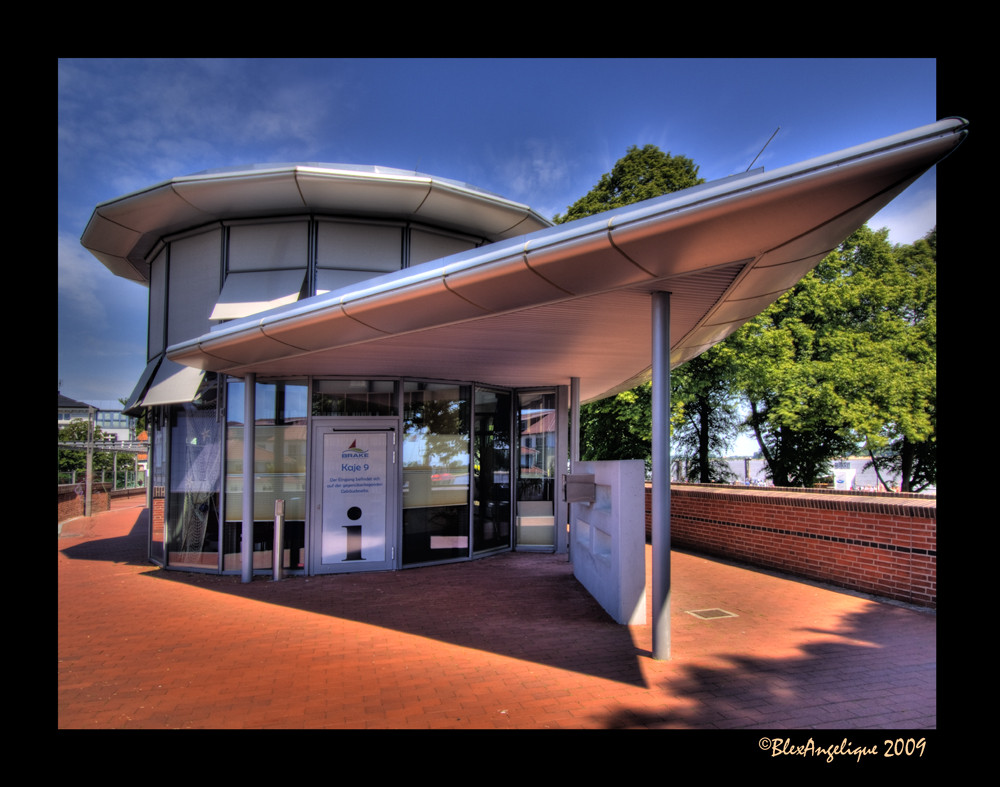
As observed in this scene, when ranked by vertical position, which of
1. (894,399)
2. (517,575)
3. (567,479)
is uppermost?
(894,399)

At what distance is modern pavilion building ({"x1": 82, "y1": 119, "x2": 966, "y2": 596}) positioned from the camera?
6.90 m

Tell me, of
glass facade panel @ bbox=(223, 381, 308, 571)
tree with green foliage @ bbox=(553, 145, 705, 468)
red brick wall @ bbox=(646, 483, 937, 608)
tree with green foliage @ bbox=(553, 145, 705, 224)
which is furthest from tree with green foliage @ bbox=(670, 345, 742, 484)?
glass facade panel @ bbox=(223, 381, 308, 571)

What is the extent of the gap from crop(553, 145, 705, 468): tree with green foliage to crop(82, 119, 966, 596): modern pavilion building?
6960 mm

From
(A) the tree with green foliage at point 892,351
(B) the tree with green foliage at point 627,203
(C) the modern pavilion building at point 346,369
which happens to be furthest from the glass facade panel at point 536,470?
(A) the tree with green foliage at point 892,351

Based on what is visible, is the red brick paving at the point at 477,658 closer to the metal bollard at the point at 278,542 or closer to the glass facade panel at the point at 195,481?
the metal bollard at the point at 278,542

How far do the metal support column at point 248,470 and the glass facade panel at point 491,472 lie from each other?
3451 millimetres

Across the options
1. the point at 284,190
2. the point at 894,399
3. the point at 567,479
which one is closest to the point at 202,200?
the point at 284,190

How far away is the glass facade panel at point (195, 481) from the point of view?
972 centimetres

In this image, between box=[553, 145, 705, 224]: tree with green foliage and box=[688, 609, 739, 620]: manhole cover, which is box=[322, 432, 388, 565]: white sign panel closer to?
box=[688, 609, 739, 620]: manhole cover

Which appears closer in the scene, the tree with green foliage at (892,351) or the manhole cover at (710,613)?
the manhole cover at (710,613)

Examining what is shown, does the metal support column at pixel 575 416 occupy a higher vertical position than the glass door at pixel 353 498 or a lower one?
higher

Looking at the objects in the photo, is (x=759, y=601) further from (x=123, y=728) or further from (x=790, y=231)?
(x=123, y=728)

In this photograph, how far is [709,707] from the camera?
428cm
